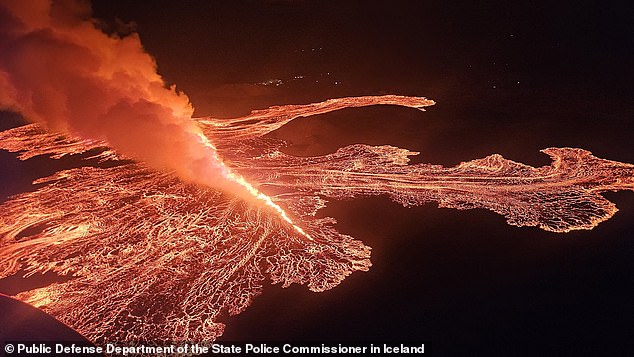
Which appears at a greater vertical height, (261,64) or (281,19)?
(281,19)

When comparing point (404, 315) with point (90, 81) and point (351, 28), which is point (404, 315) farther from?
point (351, 28)

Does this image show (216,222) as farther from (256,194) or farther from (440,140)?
(440,140)

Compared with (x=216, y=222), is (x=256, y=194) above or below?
above

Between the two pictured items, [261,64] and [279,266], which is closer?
[279,266]

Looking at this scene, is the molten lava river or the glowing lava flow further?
the glowing lava flow

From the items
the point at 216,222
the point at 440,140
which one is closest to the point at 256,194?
the point at 216,222

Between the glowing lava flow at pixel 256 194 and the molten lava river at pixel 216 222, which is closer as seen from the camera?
the molten lava river at pixel 216 222

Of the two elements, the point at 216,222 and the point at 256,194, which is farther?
the point at 256,194

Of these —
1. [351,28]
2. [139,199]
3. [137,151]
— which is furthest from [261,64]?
[139,199]
